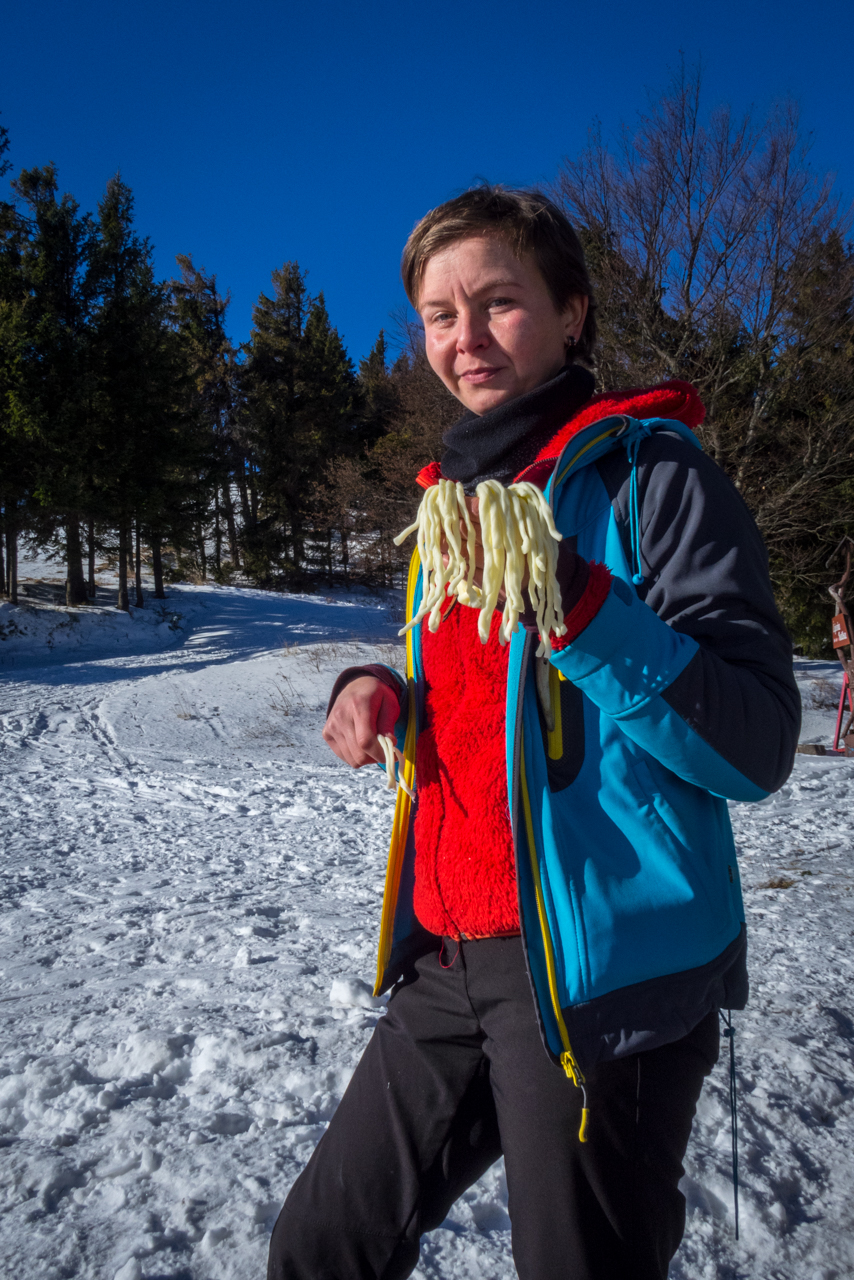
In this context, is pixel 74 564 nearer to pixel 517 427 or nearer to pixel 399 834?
pixel 399 834

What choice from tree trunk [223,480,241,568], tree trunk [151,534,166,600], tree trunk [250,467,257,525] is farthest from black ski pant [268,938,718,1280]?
tree trunk [223,480,241,568]

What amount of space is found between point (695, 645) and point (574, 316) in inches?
30.2

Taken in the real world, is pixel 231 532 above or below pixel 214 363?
below

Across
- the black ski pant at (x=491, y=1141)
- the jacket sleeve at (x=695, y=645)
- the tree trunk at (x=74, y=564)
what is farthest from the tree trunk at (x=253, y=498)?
the jacket sleeve at (x=695, y=645)

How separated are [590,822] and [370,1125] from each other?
2.13 feet

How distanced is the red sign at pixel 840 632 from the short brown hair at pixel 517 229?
26.9ft

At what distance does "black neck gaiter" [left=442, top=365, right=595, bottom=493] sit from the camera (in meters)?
1.30

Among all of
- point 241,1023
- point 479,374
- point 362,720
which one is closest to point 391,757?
point 362,720

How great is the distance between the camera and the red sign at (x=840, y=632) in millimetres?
8410

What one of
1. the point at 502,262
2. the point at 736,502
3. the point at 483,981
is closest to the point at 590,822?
the point at 483,981

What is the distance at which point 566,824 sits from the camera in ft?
3.56

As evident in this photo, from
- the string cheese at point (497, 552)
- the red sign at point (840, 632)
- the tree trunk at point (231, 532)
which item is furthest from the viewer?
the tree trunk at point (231, 532)

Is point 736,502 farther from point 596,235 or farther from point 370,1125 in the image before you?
point 596,235

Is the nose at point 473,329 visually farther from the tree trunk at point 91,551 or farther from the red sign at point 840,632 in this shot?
the tree trunk at point 91,551
